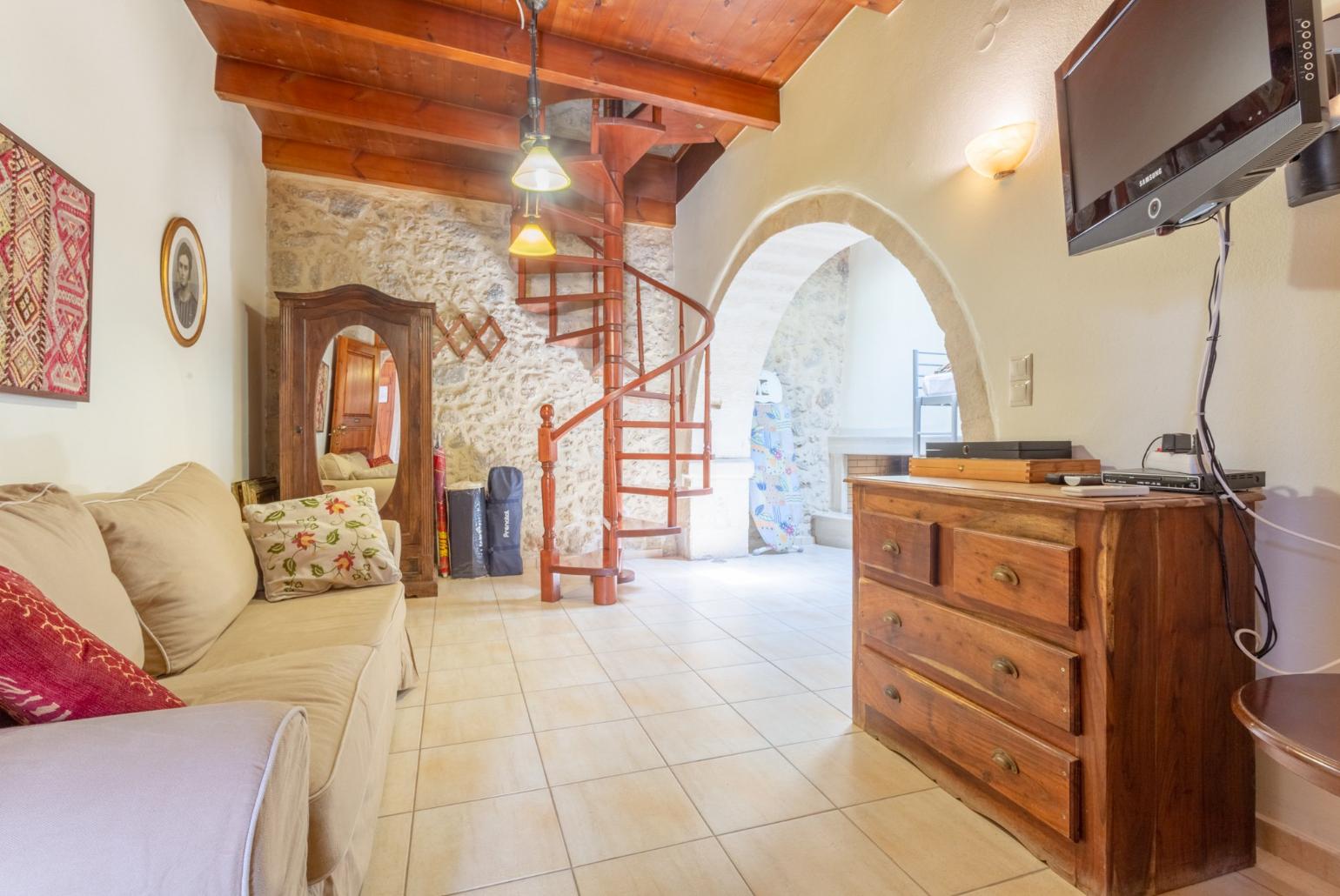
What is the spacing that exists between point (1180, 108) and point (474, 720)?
8.29 ft

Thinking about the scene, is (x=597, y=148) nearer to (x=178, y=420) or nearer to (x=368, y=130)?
(x=368, y=130)

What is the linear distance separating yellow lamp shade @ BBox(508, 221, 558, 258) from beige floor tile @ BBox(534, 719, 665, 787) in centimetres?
286

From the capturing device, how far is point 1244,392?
1.45 meters

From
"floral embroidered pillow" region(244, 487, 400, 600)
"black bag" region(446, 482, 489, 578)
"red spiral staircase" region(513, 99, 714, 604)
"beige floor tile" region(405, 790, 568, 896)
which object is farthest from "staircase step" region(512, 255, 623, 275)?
"beige floor tile" region(405, 790, 568, 896)

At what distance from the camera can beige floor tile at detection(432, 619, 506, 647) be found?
119 inches

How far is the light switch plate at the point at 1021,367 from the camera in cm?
203

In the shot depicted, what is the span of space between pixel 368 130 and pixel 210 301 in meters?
1.66

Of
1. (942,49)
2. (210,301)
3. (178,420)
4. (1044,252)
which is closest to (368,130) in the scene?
(210,301)

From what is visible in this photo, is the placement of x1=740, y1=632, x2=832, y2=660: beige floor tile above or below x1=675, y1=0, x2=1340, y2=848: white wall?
below

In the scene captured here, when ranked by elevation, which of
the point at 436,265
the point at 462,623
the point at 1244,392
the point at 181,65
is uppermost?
the point at 181,65

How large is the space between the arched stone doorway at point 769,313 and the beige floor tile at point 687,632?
59.9 inches

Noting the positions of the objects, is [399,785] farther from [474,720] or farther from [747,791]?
[747,791]

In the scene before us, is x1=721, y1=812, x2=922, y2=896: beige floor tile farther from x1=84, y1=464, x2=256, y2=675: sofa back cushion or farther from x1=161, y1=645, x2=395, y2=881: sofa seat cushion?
x1=84, y1=464, x2=256, y2=675: sofa back cushion

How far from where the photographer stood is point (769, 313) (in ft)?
14.9
